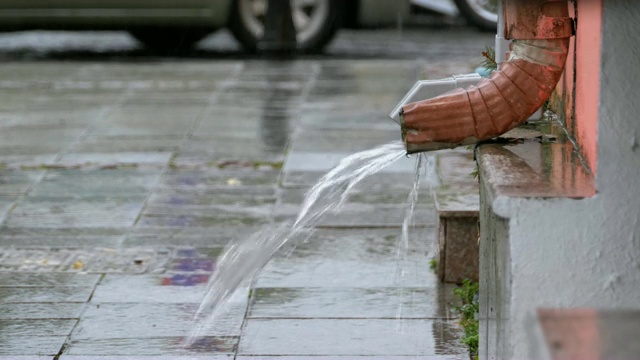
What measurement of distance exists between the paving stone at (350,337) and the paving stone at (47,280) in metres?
0.99

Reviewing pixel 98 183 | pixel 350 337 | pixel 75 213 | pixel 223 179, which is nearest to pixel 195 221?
pixel 75 213

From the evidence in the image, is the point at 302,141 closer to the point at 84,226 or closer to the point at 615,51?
the point at 84,226

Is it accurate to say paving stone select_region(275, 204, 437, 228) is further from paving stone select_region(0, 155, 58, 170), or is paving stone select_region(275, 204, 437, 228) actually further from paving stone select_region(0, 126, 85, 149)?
paving stone select_region(0, 126, 85, 149)

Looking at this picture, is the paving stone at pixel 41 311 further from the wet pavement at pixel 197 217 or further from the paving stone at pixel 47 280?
the paving stone at pixel 47 280

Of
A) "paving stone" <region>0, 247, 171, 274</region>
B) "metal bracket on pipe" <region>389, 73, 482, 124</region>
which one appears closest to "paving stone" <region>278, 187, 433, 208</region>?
"paving stone" <region>0, 247, 171, 274</region>

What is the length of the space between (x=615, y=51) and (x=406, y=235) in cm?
328

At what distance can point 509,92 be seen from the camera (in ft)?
12.7

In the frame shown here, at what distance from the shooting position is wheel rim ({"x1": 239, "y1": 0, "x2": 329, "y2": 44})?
45.2 feet

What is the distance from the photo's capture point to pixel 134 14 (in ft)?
43.3

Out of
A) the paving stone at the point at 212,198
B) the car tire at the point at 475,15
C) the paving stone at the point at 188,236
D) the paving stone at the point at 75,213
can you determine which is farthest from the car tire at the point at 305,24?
the paving stone at the point at 188,236

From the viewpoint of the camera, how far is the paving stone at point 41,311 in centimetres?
558

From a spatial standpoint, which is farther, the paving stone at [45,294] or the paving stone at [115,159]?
the paving stone at [115,159]

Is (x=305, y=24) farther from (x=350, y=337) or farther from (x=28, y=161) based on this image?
(x=350, y=337)

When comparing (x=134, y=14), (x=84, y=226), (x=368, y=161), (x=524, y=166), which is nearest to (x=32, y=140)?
(x=84, y=226)
